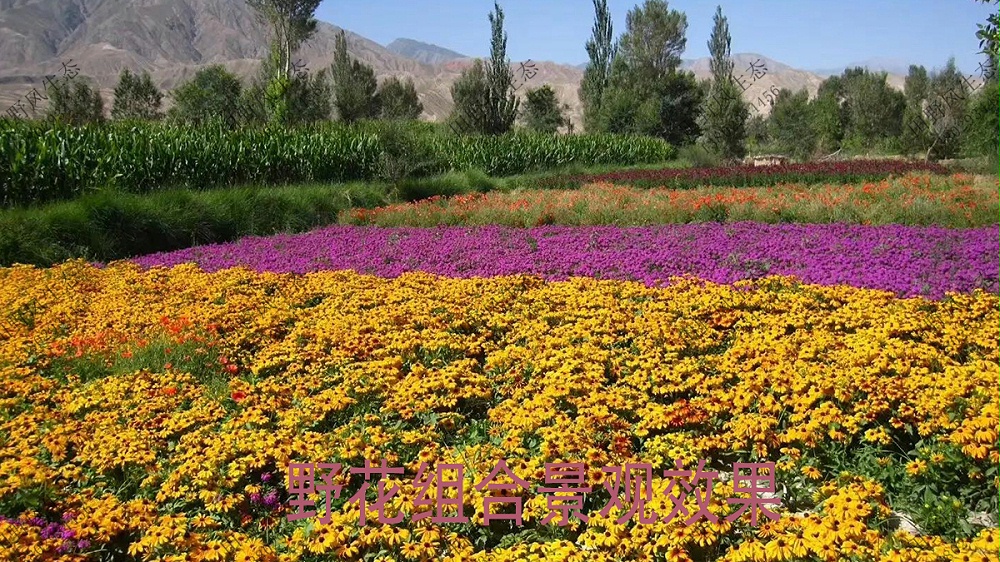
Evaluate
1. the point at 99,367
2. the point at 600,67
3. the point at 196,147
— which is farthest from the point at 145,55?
the point at 99,367

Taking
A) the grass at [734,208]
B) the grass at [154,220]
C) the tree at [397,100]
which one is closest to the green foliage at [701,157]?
the grass at [734,208]

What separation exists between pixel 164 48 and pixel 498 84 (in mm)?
163235

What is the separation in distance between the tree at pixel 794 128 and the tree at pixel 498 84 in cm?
1580

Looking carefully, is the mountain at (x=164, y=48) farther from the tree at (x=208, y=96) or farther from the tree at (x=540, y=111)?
the tree at (x=208, y=96)

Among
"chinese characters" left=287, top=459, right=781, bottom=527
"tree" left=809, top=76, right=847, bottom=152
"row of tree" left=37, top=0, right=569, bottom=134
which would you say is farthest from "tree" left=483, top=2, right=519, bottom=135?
"chinese characters" left=287, top=459, right=781, bottom=527

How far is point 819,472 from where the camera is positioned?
3.47 m

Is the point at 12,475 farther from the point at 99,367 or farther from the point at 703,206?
the point at 703,206

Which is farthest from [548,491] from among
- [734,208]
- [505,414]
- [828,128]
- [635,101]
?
[828,128]

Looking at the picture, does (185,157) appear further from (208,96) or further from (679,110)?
(679,110)

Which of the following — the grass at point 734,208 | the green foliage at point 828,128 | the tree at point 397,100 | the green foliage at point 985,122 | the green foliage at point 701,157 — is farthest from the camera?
the tree at point 397,100

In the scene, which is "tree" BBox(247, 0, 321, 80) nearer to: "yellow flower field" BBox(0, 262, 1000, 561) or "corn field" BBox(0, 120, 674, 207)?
"corn field" BBox(0, 120, 674, 207)

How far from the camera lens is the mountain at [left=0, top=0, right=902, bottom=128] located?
429ft

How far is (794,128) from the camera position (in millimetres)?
47969

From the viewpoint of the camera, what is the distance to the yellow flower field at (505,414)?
3.04 metres
